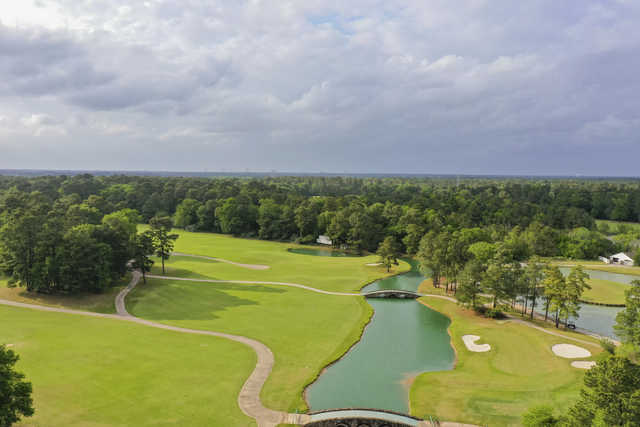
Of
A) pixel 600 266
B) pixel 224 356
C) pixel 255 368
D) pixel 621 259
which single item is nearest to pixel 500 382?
pixel 255 368

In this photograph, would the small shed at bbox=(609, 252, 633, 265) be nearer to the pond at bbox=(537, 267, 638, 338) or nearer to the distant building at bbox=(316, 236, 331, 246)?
the pond at bbox=(537, 267, 638, 338)

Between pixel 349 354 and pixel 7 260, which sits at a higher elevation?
pixel 7 260

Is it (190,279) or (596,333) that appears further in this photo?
(190,279)

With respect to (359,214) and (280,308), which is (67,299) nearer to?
(280,308)

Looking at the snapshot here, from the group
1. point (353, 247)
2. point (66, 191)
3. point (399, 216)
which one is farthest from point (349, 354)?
point (66, 191)

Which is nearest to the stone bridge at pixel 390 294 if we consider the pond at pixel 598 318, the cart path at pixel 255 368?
the pond at pixel 598 318

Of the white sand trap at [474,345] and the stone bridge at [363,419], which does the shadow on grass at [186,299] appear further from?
the white sand trap at [474,345]

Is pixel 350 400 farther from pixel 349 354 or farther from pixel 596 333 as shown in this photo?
pixel 596 333
